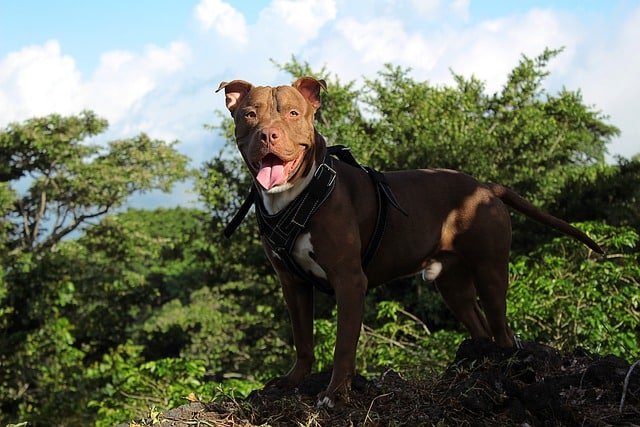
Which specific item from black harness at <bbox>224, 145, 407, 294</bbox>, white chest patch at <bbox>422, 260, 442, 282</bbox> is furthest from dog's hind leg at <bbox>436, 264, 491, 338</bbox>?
black harness at <bbox>224, 145, 407, 294</bbox>

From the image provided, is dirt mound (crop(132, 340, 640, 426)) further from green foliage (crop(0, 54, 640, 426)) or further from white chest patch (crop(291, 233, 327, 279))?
green foliage (crop(0, 54, 640, 426))

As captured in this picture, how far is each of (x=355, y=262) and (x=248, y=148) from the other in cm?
81

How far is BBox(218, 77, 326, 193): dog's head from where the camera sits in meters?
4.02

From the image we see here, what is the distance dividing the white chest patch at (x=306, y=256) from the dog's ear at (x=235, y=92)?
83 cm

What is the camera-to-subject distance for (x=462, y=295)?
17.0ft

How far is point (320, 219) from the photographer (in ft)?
13.8

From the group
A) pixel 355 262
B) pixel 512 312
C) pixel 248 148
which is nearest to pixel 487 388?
pixel 355 262

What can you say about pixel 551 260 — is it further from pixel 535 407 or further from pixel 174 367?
pixel 535 407

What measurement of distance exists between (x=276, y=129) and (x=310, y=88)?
512 millimetres

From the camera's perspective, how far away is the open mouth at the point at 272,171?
4043 mm

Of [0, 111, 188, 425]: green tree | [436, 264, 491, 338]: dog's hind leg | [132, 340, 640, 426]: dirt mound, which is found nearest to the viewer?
[132, 340, 640, 426]: dirt mound

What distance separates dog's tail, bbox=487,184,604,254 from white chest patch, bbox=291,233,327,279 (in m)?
1.34

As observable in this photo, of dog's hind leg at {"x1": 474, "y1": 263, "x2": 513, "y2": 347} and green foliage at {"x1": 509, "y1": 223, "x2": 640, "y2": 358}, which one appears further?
green foliage at {"x1": 509, "y1": 223, "x2": 640, "y2": 358}

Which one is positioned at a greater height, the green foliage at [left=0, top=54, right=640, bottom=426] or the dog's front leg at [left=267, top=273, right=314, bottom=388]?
the green foliage at [left=0, top=54, right=640, bottom=426]
